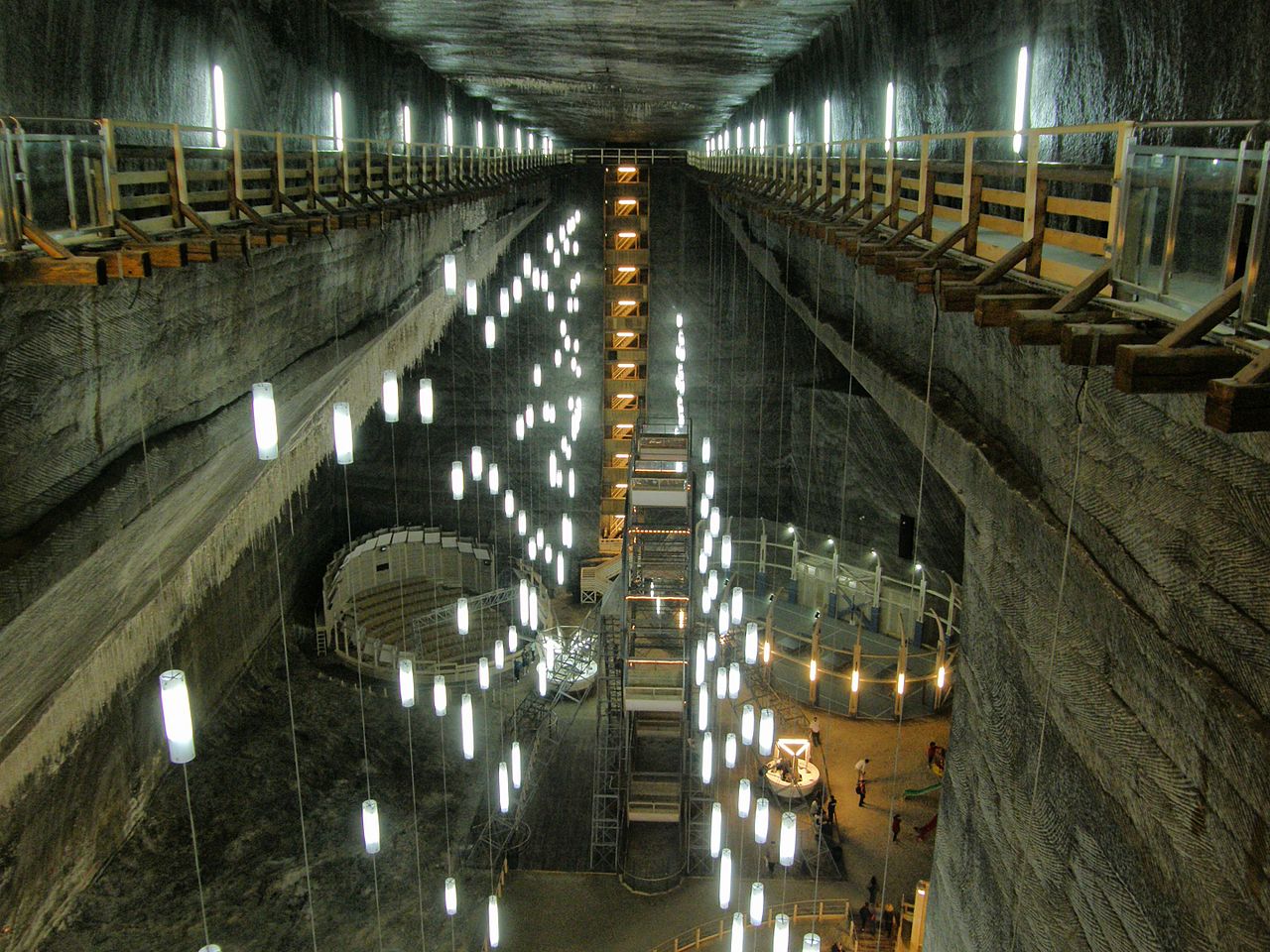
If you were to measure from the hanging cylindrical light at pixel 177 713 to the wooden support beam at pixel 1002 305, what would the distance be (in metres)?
3.46

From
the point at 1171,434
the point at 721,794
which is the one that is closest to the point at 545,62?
the point at 721,794

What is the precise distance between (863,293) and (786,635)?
8.97m

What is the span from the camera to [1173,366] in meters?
2.66

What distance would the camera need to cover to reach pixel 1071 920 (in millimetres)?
4695

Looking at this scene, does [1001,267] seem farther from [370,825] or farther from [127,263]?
[370,825]

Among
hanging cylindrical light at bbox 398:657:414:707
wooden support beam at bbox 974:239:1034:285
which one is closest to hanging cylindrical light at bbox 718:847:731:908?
hanging cylindrical light at bbox 398:657:414:707

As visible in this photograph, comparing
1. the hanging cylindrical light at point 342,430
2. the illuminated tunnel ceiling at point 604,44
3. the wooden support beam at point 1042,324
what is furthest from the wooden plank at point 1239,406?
the illuminated tunnel ceiling at point 604,44

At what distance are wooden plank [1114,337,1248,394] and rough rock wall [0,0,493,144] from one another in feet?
19.8

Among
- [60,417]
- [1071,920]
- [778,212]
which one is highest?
[778,212]

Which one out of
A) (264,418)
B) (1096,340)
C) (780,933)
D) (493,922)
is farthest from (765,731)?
(1096,340)

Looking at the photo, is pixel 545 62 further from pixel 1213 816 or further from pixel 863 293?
pixel 1213 816

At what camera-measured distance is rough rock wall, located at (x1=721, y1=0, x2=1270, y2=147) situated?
496 centimetres

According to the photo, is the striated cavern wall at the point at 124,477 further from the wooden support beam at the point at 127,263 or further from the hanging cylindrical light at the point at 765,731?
the hanging cylindrical light at the point at 765,731

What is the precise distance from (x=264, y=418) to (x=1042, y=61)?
588 cm
